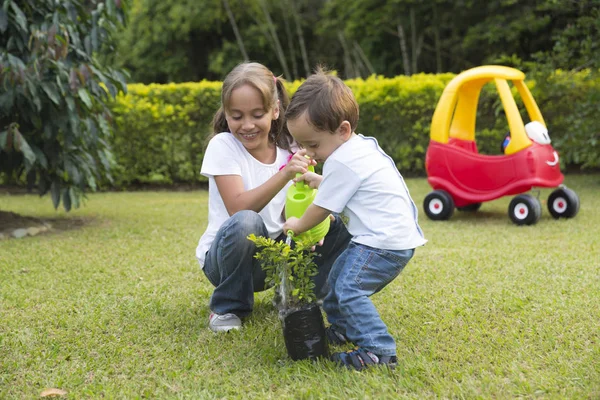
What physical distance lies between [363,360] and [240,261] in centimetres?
69

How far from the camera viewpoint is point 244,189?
2.79 meters

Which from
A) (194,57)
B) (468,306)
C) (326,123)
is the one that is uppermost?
(194,57)

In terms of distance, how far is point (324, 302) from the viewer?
2.52 meters

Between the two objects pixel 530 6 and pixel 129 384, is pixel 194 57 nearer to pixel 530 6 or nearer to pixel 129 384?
pixel 530 6

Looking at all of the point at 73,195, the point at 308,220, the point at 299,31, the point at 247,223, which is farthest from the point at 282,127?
the point at 299,31

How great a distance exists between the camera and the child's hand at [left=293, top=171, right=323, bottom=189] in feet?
7.77

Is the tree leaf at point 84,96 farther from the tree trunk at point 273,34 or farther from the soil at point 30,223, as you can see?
the tree trunk at point 273,34

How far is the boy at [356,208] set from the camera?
2.22 metres

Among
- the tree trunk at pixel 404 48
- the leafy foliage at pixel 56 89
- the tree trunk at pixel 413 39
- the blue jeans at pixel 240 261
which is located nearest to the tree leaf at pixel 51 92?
the leafy foliage at pixel 56 89

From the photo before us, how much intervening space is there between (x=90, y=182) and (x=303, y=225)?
3372mm

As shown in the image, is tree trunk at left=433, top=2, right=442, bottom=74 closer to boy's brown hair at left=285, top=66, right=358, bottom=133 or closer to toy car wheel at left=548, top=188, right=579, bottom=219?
toy car wheel at left=548, top=188, right=579, bottom=219

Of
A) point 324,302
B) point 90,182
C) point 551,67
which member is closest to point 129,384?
point 324,302

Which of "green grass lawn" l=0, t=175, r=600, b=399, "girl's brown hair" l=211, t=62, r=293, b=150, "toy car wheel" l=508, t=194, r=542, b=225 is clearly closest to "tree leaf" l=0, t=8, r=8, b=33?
"green grass lawn" l=0, t=175, r=600, b=399

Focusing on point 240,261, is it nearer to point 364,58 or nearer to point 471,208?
point 471,208
